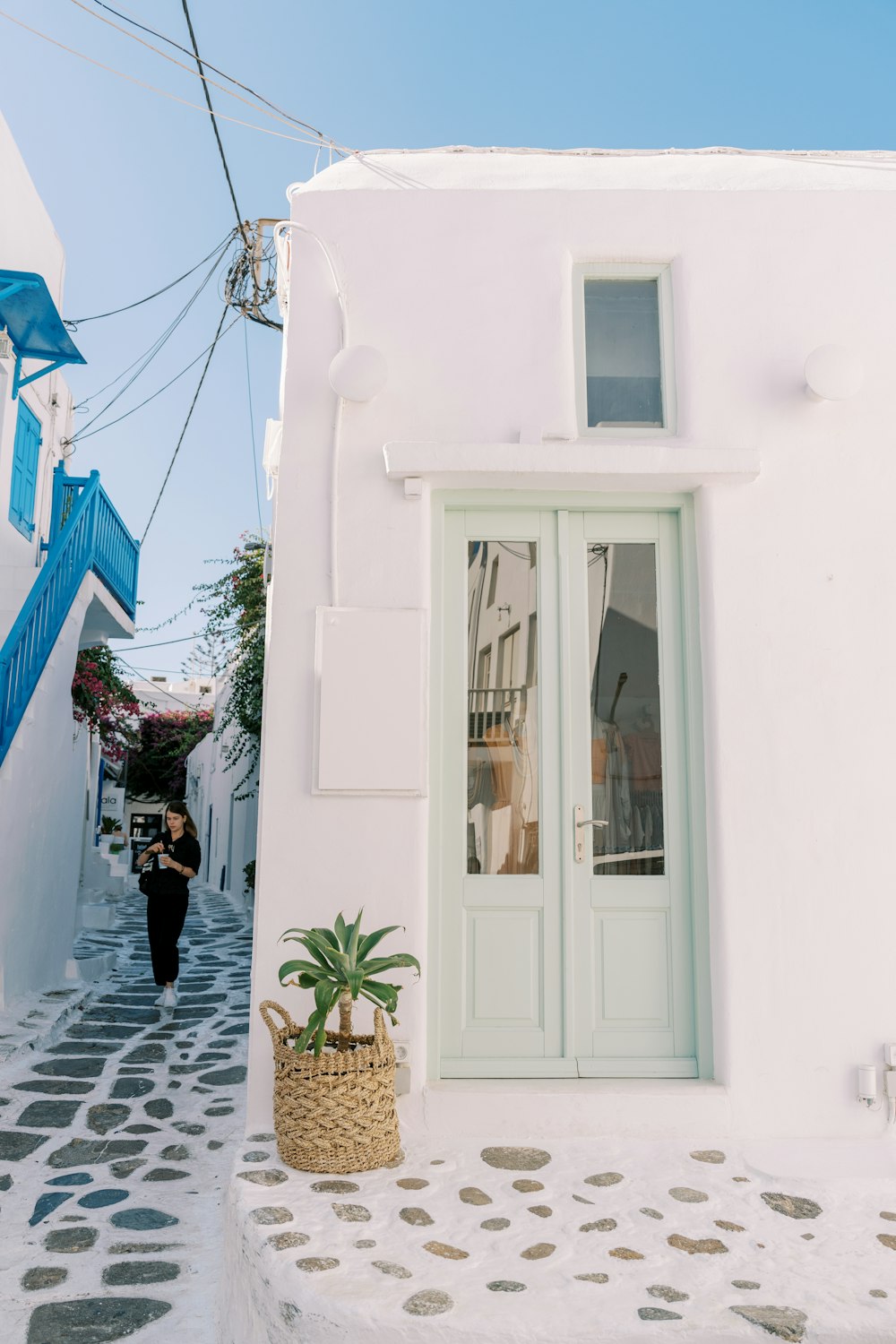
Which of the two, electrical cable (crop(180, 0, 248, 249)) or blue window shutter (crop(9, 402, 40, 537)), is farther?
blue window shutter (crop(9, 402, 40, 537))

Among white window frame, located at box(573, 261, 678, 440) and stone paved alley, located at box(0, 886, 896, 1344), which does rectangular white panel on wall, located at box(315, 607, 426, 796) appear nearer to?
white window frame, located at box(573, 261, 678, 440)

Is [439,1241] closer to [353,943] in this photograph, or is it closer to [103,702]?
[353,943]

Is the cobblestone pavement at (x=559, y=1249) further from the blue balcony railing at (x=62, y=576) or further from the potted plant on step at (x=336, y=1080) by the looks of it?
the blue balcony railing at (x=62, y=576)

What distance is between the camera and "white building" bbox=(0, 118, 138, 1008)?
774 centimetres

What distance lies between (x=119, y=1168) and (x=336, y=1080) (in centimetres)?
141

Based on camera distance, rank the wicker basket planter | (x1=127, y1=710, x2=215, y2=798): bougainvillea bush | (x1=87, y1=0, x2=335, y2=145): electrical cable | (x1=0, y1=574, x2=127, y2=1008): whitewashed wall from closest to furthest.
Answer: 1. the wicker basket planter
2. (x1=87, y1=0, x2=335, y2=145): electrical cable
3. (x1=0, y1=574, x2=127, y2=1008): whitewashed wall
4. (x1=127, y1=710, x2=215, y2=798): bougainvillea bush

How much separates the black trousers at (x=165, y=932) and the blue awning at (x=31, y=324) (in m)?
4.96

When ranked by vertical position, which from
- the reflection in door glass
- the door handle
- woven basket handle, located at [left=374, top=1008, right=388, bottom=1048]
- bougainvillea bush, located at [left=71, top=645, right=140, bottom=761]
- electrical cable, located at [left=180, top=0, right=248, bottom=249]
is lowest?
woven basket handle, located at [left=374, top=1008, right=388, bottom=1048]

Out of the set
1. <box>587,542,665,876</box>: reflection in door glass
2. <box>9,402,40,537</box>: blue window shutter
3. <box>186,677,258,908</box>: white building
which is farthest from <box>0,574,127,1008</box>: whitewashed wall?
<box>587,542,665,876</box>: reflection in door glass

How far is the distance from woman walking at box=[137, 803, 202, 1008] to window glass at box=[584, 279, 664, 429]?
15.0ft

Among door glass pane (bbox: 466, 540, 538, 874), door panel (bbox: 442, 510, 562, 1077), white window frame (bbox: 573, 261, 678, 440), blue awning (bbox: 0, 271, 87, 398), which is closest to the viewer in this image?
door panel (bbox: 442, 510, 562, 1077)

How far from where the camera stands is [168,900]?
7812 mm

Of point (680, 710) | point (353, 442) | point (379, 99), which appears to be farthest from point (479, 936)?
point (379, 99)

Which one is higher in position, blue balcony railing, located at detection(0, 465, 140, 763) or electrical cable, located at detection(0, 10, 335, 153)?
electrical cable, located at detection(0, 10, 335, 153)
